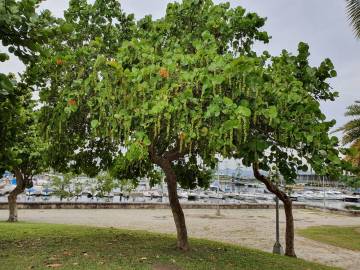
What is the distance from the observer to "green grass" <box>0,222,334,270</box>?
7711mm

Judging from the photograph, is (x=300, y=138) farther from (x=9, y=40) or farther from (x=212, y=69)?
(x=9, y=40)

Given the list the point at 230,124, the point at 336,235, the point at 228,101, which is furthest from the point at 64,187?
the point at 230,124

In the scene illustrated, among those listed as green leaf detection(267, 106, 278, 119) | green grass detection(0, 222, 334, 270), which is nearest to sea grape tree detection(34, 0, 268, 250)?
green leaf detection(267, 106, 278, 119)

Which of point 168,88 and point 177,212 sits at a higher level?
point 168,88

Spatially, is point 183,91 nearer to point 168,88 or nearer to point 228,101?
point 168,88

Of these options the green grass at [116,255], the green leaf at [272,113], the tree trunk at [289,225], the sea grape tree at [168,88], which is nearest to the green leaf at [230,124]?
the sea grape tree at [168,88]

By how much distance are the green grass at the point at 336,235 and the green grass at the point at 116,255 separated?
7.66 m

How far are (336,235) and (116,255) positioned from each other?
1456cm

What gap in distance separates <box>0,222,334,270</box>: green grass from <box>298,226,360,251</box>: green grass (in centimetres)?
766

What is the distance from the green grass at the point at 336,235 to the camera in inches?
680

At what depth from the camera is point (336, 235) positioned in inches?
782

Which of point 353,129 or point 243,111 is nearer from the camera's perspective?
point 243,111

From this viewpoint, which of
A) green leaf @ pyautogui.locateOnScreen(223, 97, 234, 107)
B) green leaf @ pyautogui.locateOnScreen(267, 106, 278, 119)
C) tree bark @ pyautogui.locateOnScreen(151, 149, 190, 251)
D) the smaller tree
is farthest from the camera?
the smaller tree

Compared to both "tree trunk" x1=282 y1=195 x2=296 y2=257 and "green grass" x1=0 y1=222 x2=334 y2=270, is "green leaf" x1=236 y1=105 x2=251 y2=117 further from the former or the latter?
"tree trunk" x1=282 y1=195 x2=296 y2=257
